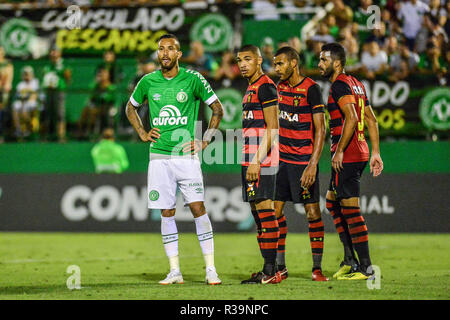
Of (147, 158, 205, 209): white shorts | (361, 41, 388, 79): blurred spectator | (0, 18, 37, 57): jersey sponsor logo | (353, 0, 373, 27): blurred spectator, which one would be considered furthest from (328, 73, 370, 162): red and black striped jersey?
(0, 18, 37, 57): jersey sponsor logo

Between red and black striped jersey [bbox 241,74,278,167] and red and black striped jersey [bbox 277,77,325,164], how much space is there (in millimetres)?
406

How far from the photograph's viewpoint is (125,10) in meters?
18.5

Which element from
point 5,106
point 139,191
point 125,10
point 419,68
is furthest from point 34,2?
point 419,68

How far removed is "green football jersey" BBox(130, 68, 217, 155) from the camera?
741 centimetres

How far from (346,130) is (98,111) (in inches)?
388

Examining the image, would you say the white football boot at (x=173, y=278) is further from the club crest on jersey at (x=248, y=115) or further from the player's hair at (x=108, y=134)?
the player's hair at (x=108, y=134)

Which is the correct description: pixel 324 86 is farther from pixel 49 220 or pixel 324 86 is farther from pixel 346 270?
pixel 346 270

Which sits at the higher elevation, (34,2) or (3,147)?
(34,2)

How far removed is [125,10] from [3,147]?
4644mm

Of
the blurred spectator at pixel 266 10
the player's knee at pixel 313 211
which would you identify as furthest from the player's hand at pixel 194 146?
the blurred spectator at pixel 266 10

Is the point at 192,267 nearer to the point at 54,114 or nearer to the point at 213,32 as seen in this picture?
the point at 54,114

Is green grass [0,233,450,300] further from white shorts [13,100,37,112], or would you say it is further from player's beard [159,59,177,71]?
white shorts [13,100,37,112]

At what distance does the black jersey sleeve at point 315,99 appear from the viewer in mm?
7512

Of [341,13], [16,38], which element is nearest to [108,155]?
[16,38]
